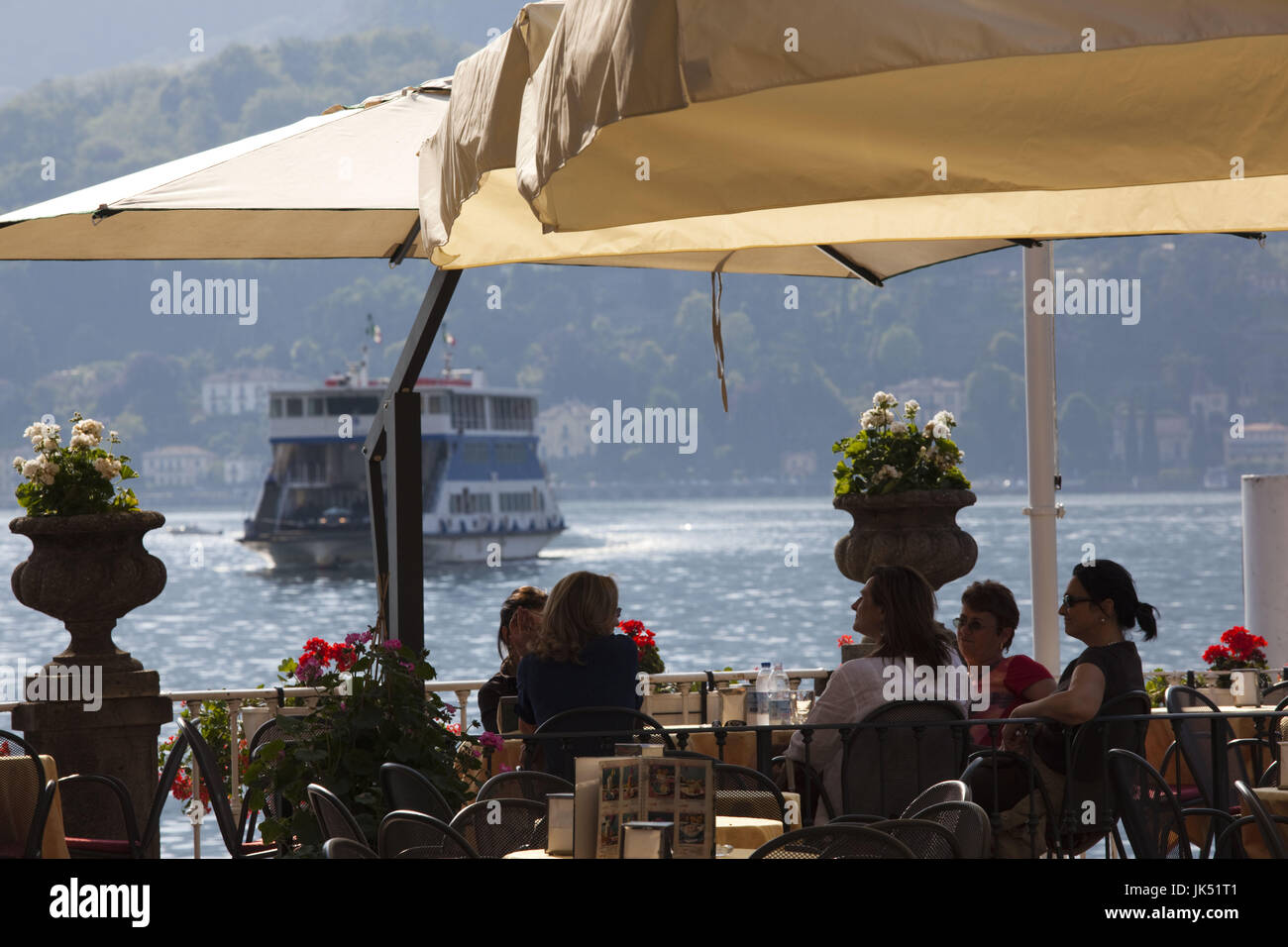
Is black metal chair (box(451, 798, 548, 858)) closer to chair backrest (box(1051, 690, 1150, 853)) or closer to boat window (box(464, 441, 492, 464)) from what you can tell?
chair backrest (box(1051, 690, 1150, 853))

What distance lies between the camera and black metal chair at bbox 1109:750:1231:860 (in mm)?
3336

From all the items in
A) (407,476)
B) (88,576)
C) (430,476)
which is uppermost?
(430,476)

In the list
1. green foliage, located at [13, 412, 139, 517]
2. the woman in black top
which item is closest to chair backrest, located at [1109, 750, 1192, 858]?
the woman in black top

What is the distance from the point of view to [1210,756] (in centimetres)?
411

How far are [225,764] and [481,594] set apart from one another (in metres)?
53.0

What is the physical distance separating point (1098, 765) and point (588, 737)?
1.38 metres

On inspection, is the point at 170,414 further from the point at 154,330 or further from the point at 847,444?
the point at 847,444

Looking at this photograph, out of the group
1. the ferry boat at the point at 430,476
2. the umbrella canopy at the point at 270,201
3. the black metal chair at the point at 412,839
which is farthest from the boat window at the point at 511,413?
the black metal chair at the point at 412,839

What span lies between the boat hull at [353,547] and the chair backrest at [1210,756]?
49590mm

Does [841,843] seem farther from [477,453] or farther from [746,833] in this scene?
[477,453]

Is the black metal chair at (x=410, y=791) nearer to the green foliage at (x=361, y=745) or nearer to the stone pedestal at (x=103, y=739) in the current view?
the green foliage at (x=361, y=745)

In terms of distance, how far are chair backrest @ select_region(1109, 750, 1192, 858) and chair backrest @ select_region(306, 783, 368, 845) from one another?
179cm

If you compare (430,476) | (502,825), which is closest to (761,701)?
(502,825)
